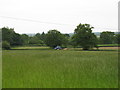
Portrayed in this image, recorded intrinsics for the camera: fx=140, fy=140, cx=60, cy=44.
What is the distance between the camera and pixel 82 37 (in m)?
42.5

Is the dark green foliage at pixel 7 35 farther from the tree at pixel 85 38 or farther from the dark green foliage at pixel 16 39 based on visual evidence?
the tree at pixel 85 38

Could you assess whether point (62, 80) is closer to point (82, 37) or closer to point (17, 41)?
point (82, 37)

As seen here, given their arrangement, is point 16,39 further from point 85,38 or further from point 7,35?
Result: point 85,38

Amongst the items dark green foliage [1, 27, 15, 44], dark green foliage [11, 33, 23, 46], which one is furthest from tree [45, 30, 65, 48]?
dark green foliage [1, 27, 15, 44]

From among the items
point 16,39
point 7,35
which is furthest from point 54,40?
point 7,35

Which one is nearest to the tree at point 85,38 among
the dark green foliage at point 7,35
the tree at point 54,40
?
the tree at point 54,40

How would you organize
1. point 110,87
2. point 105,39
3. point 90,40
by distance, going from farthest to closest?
point 105,39 → point 90,40 → point 110,87

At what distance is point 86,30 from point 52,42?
16.4 meters

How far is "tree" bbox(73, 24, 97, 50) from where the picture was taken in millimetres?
41969

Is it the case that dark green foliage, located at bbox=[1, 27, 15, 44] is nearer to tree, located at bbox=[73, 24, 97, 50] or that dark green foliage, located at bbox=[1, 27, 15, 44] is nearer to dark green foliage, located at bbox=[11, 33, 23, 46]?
dark green foliage, located at bbox=[11, 33, 23, 46]

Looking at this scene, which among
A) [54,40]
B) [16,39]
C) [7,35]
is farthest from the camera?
[16,39]

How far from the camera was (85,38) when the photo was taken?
42.9 metres

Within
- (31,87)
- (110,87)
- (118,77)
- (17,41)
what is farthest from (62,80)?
(17,41)

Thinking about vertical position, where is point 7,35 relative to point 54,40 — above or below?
above
